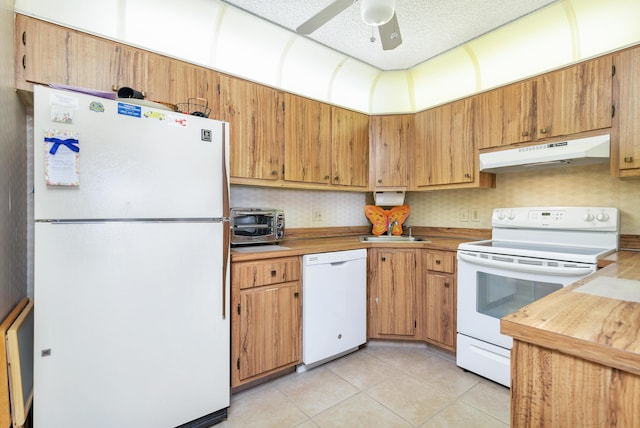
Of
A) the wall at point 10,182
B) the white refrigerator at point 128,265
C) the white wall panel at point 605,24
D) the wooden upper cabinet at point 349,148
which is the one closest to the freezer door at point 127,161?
the white refrigerator at point 128,265

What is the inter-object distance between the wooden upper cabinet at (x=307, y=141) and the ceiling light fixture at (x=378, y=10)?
3.82 ft

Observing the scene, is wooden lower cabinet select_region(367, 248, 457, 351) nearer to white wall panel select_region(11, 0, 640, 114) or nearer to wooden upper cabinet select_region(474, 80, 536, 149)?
wooden upper cabinet select_region(474, 80, 536, 149)

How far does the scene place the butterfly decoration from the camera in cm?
327

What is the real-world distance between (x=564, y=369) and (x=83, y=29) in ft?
8.45

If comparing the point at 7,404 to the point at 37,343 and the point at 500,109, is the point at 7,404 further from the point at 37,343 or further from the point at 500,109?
the point at 500,109

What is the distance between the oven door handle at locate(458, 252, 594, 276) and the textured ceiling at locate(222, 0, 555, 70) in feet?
6.04

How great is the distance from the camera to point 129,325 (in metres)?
1.44

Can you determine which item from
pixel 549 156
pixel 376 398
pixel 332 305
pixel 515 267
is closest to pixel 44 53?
pixel 332 305

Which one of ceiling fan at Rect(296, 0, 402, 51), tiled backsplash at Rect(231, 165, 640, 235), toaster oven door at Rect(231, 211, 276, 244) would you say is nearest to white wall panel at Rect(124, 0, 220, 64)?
ceiling fan at Rect(296, 0, 402, 51)

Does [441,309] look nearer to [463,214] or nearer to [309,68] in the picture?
[463,214]

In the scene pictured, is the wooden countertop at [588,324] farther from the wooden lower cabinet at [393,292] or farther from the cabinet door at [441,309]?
the wooden lower cabinet at [393,292]

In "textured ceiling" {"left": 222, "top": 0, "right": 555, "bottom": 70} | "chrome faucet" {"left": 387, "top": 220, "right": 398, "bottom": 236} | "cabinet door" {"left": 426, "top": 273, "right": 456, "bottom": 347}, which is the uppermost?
"textured ceiling" {"left": 222, "top": 0, "right": 555, "bottom": 70}

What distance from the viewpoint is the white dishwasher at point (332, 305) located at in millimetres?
2207

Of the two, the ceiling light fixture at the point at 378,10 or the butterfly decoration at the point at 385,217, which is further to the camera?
the butterfly decoration at the point at 385,217
